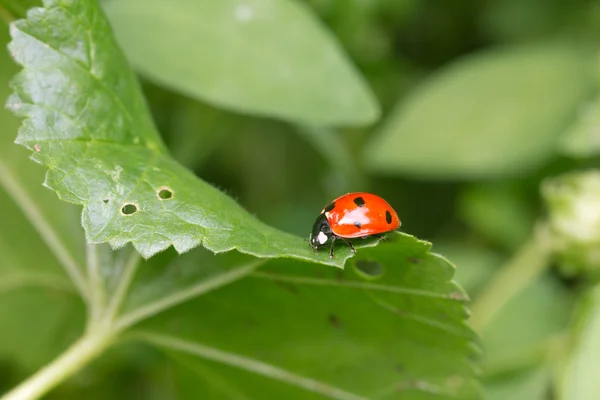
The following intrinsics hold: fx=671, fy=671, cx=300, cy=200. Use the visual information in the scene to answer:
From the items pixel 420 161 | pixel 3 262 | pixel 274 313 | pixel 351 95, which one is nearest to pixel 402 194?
pixel 420 161

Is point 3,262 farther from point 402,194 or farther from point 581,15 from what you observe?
point 581,15

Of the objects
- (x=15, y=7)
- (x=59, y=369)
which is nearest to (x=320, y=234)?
(x=59, y=369)

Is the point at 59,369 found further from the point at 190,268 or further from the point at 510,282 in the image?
the point at 510,282

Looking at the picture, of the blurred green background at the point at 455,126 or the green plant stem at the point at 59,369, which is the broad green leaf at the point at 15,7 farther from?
the green plant stem at the point at 59,369

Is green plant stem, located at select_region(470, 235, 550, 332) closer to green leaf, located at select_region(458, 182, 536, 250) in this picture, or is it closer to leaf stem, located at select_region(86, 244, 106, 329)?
green leaf, located at select_region(458, 182, 536, 250)

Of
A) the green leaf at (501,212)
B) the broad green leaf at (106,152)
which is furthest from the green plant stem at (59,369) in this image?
the green leaf at (501,212)
